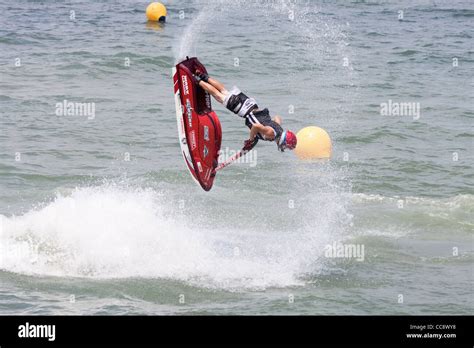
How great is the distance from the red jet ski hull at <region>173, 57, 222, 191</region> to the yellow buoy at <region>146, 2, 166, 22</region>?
17.9m

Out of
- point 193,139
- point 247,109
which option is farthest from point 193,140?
point 247,109

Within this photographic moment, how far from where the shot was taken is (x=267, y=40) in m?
28.1

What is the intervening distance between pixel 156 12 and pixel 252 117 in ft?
60.8

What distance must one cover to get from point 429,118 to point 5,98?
33.5 feet

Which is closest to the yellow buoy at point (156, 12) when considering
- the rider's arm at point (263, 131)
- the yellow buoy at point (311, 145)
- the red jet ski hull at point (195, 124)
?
the yellow buoy at point (311, 145)

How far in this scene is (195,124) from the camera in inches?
501

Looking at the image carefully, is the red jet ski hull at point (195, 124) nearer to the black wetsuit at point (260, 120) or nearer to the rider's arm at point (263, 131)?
the black wetsuit at point (260, 120)

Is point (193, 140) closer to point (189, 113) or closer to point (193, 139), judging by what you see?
point (193, 139)

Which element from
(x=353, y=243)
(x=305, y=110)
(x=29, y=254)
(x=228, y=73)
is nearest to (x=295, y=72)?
(x=228, y=73)

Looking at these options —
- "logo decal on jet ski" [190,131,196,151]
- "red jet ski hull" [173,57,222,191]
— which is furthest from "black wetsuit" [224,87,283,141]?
"logo decal on jet ski" [190,131,196,151]

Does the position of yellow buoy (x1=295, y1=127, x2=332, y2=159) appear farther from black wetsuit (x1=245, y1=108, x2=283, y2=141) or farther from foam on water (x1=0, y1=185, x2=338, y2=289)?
black wetsuit (x1=245, y1=108, x2=283, y2=141)

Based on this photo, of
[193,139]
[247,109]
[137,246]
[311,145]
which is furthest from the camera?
[311,145]

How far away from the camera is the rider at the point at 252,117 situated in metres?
12.4
